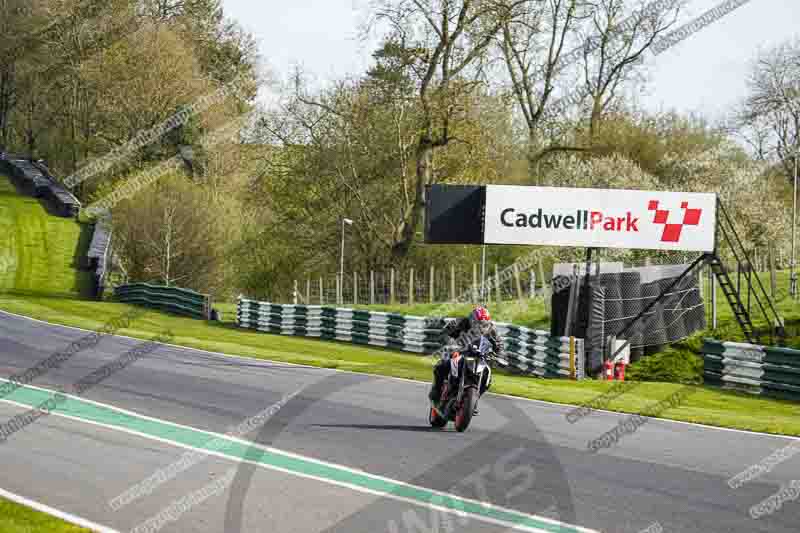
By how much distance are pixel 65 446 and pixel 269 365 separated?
11006mm

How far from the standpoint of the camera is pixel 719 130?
207 feet

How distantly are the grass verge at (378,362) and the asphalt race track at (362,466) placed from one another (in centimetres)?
158

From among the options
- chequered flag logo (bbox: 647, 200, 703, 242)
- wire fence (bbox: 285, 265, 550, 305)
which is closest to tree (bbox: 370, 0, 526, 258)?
wire fence (bbox: 285, 265, 550, 305)

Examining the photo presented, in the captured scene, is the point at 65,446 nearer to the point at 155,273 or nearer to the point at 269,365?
the point at 269,365

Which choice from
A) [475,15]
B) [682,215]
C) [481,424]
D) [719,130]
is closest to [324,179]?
[475,15]

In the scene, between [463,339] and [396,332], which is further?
[396,332]

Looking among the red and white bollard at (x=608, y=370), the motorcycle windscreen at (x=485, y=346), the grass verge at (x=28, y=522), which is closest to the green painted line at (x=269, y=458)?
the grass verge at (x=28, y=522)

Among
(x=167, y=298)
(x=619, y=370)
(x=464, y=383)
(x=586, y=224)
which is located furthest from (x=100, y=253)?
(x=464, y=383)

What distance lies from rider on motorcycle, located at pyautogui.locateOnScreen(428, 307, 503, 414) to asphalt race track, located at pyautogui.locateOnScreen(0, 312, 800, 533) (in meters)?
0.64

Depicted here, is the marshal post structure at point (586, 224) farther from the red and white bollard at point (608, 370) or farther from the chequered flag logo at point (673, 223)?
the red and white bollard at point (608, 370)

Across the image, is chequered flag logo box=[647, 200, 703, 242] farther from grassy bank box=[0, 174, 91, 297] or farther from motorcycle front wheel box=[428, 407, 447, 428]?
grassy bank box=[0, 174, 91, 297]

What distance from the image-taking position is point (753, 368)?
22688 mm

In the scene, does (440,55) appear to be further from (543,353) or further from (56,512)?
(56,512)

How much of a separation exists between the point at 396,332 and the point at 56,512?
873 inches
